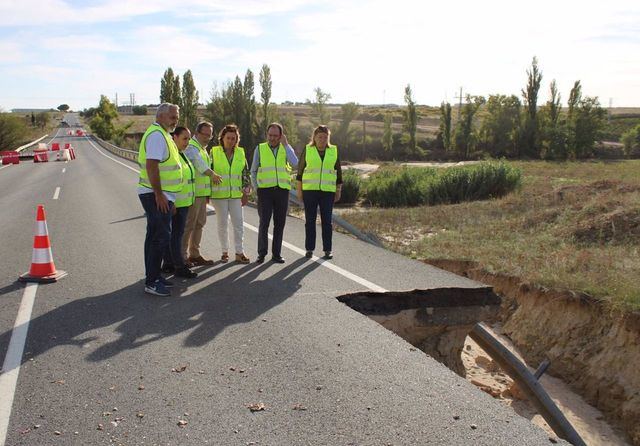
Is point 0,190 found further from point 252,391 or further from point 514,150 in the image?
point 514,150

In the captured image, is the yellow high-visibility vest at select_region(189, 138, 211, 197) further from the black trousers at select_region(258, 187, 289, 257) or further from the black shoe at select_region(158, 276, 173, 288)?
the black shoe at select_region(158, 276, 173, 288)

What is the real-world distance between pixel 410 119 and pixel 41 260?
162 feet

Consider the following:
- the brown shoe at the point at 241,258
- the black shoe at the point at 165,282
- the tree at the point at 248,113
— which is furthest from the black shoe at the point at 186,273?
the tree at the point at 248,113

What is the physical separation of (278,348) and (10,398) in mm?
1985

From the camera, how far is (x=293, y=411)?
3871 millimetres

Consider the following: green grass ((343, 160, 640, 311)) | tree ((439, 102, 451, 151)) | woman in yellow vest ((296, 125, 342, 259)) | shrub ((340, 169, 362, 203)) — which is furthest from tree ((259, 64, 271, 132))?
woman in yellow vest ((296, 125, 342, 259))

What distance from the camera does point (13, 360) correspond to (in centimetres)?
466

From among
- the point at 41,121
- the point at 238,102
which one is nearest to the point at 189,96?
the point at 238,102

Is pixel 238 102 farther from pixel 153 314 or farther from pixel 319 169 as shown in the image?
pixel 153 314

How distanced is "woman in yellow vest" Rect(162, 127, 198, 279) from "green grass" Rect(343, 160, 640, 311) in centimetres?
396

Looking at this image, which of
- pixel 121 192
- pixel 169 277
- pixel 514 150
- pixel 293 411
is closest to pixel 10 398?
pixel 293 411

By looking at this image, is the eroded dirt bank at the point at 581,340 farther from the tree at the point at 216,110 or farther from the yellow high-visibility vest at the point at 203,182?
the tree at the point at 216,110

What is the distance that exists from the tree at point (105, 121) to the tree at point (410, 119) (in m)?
42.3

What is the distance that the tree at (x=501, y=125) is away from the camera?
5450 cm
